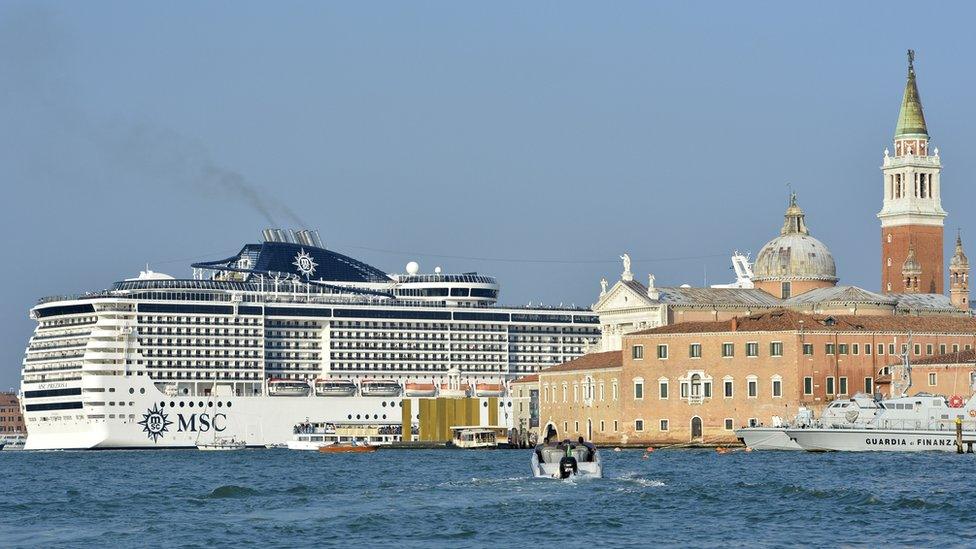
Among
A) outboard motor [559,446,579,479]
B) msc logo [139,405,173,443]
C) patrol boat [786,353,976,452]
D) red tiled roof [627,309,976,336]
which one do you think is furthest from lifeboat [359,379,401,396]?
outboard motor [559,446,579,479]

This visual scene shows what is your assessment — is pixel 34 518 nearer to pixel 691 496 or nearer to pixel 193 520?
pixel 193 520

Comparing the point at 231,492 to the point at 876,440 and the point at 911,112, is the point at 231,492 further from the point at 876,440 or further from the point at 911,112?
the point at 911,112

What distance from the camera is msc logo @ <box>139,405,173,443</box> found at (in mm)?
121438

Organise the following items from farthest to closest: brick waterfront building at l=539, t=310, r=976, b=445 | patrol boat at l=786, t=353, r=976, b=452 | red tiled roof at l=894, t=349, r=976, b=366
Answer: brick waterfront building at l=539, t=310, r=976, b=445 → red tiled roof at l=894, t=349, r=976, b=366 → patrol boat at l=786, t=353, r=976, b=452

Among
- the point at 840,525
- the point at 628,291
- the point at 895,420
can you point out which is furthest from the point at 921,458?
the point at 628,291

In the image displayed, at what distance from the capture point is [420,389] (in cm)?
13162

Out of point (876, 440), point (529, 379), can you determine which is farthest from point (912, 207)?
point (876, 440)

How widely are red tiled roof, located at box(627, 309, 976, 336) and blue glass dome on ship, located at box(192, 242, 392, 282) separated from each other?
104 ft

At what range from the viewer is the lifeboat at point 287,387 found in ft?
419

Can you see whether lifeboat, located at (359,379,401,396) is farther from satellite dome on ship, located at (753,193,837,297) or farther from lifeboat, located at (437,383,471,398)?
satellite dome on ship, located at (753,193,837,297)

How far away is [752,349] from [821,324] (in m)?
3.55

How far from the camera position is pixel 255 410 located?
126 meters

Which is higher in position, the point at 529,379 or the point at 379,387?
the point at 529,379

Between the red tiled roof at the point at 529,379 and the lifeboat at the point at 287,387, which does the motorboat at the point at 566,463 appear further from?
the lifeboat at the point at 287,387
